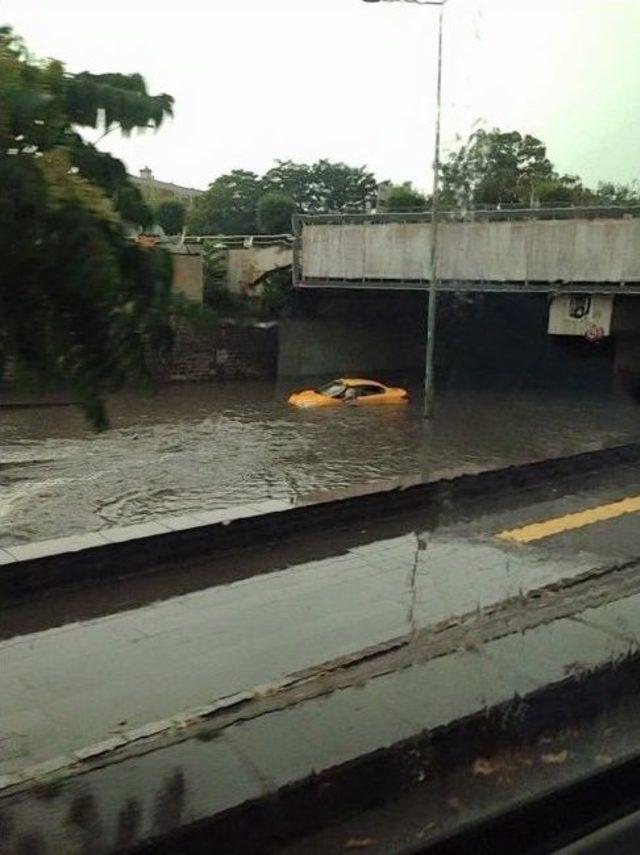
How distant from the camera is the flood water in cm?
1336

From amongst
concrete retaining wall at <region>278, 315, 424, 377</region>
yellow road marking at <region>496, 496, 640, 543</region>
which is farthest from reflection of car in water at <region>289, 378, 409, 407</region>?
yellow road marking at <region>496, 496, 640, 543</region>

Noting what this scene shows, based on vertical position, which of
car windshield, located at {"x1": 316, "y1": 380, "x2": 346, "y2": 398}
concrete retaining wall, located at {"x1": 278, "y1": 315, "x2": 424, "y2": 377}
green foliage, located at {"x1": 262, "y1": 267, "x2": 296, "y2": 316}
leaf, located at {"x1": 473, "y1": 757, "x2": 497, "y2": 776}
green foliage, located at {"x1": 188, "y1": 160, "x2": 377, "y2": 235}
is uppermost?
green foliage, located at {"x1": 188, "y1": 160, "x2": 377, "y2": 235}

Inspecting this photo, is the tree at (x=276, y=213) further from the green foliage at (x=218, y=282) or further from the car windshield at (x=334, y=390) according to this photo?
the car windshield at (x=334, y=390)

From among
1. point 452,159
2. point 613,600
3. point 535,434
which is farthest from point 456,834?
point 535,434

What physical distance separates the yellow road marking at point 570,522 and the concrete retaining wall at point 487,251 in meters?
14.7

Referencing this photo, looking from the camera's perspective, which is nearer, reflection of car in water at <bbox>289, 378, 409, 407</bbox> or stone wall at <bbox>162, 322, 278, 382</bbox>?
reflection of car in water at <bbox>289, 378, 409, 407</bbox>

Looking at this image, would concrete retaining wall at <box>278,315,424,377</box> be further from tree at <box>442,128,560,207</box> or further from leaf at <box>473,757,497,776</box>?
leaf at <box>473,757,497,776</box>

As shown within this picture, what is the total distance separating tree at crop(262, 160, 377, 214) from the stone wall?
579 inches

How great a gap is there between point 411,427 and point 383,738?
750 inches

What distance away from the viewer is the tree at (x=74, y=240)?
2578 millimetres

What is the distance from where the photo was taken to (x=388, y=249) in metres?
26.5

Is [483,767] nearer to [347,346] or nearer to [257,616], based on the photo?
[257,616]

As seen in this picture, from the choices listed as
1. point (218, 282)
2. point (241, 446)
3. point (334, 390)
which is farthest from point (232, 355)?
point (241, 446)

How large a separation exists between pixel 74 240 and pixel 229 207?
42004 mm
